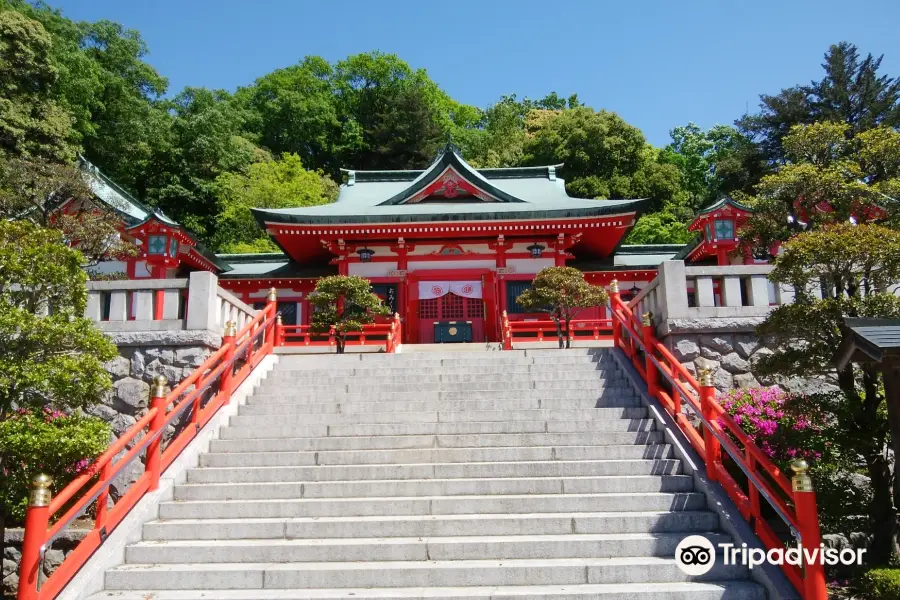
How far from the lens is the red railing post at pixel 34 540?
4.29 metres

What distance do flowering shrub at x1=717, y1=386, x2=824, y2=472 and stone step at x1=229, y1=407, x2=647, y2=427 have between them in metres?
1.12

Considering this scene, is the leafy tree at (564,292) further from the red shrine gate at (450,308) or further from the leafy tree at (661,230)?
the leafy tree at (661,230)

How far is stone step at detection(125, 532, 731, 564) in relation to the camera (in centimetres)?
503

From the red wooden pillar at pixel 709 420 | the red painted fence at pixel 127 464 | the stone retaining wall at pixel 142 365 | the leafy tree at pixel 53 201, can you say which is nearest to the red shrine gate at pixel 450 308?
the red painted fence at pixel 127 464

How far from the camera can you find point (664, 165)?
33.0m

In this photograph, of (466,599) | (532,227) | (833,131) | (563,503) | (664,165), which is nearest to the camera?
(466,599)

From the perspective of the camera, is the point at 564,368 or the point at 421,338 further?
the point at 421,338

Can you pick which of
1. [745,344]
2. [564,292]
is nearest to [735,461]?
[745,344]

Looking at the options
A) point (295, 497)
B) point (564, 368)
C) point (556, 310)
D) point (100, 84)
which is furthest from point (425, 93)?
point (295, 497)

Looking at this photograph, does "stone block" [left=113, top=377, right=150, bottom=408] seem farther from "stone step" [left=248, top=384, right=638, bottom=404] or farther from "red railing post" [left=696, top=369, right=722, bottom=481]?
"red railing post" [left=696, top=369, right=722, bottom=481]

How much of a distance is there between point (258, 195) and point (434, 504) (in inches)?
968

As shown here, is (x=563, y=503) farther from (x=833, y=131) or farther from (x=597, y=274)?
(x=597, y=274)

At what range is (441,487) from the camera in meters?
5.96

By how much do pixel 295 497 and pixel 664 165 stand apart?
31564 millimetres
